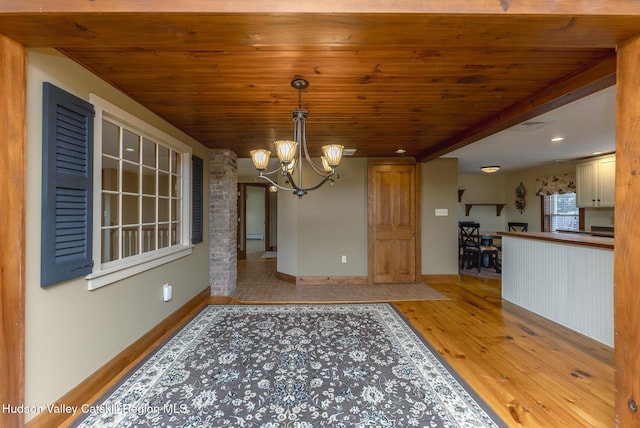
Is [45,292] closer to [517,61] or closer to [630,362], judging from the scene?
[630,362]

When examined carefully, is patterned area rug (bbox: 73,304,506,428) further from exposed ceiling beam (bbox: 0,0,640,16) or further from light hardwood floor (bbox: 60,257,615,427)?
exposed ceiling beam (bbox: 0,0,640,16)

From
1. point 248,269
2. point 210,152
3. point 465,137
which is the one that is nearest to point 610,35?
point 465,137

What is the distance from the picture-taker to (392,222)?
15.1ft

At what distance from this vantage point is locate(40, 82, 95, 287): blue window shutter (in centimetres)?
149

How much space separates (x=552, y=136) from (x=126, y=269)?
5160mm

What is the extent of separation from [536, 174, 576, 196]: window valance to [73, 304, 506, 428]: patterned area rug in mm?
5172

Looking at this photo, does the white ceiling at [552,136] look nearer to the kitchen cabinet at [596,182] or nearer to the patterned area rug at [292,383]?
the kitchen cabinet at [596,182]

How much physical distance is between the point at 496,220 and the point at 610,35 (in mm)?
7006

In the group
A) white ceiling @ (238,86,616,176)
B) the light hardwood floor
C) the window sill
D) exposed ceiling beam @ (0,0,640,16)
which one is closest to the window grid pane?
the window sill

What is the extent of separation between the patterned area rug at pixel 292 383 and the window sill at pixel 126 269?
708 mm

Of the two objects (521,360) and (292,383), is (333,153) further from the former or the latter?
(521,360)

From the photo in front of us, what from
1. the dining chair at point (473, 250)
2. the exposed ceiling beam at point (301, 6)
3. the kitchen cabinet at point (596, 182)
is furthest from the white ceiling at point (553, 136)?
the exposed ceiling beam at point (301, 6)

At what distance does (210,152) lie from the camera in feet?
12.9

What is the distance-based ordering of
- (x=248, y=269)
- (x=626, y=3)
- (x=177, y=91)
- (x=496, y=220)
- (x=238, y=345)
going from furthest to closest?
(x=496, y=220) < (x=248, y=269) < (x=238, y=345) < (x=177, y=91) < (x=626, y=3)
